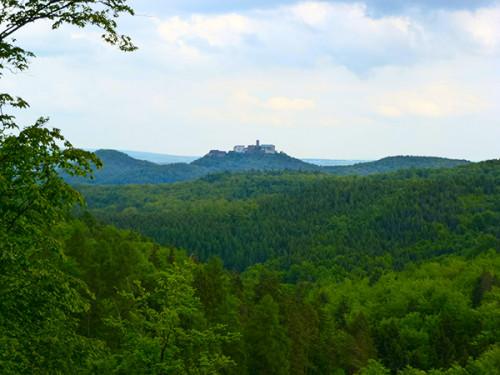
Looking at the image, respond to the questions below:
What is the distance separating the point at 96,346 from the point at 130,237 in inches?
3817

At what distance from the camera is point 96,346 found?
1593 cm

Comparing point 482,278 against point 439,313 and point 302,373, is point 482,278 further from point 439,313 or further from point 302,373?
point 302,373

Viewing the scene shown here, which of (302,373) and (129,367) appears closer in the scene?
(129,367)

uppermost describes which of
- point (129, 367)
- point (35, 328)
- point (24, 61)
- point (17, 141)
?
point (24, 61)

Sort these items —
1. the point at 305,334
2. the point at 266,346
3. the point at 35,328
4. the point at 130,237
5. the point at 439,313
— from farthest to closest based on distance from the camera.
A: the point at 130,237 < the point at 439,313 < the point at 305,334 < the point at 266,346 < the point at 35,328

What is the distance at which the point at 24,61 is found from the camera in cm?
1484

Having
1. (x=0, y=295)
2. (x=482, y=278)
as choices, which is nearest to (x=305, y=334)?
(x=0, y=295)

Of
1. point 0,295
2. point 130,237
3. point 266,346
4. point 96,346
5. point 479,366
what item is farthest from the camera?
point 130,237

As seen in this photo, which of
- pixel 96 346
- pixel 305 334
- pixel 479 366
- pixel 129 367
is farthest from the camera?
pixel 305 334

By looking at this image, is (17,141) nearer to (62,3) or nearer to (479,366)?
(62,3)

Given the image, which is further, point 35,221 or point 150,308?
point 150,308

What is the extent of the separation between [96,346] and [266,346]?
35049 mm

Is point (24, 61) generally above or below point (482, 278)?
above

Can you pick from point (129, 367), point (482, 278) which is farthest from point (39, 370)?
point (482, 278)
